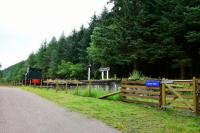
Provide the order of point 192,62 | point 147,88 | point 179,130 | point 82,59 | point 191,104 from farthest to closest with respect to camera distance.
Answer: point 82,59, point 192,62, point 147,88, point 191,104, point 179,130

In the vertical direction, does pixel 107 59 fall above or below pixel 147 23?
below

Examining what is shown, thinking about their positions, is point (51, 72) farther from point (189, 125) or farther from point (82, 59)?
point (189, 125)

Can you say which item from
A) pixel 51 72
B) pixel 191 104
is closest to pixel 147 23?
pixel 191 104

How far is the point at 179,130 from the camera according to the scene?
29.6ft

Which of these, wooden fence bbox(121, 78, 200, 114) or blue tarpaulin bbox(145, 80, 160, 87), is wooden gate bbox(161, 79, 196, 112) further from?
blue tarpaulin bbox(145, 80, 160, 87)

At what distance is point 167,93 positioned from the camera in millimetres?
15250

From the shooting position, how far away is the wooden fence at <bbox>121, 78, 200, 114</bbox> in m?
13.1

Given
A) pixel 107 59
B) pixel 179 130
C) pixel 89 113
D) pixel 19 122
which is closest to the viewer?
pixel 179 130

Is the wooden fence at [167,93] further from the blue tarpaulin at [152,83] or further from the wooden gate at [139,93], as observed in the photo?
the blue tarpaulin at [152,83]

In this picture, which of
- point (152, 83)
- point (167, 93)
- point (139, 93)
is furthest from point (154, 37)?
point (167, 93)

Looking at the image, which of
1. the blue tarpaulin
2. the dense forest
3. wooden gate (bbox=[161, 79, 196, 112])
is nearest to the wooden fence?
wooden gate (bbox=[161, 79, 196, 112])

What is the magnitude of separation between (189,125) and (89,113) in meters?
3.87

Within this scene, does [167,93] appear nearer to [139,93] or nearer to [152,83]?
[152,83]

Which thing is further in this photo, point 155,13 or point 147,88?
point 155,13
